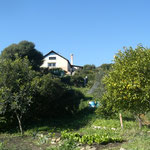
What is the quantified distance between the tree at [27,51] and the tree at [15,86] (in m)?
20.1

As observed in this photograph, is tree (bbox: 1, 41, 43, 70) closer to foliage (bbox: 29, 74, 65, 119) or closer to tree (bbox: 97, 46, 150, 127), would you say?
foliage (bbox: 29, 74, 65, 119)

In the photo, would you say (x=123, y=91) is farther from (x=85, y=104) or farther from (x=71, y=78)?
(x=71, y=78)

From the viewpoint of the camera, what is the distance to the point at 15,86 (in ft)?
46.3

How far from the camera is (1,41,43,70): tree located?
35.0 meters

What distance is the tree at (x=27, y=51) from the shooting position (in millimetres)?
34966

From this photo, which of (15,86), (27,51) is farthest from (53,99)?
(27,51)

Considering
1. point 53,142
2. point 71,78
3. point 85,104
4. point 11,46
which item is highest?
point 11,46

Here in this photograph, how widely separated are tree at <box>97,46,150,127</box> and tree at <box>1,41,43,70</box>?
2474 centimetres

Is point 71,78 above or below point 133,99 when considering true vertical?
above

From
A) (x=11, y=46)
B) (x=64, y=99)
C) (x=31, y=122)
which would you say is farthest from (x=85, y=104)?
(x=11, y=46)

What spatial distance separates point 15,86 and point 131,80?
25.5 feet

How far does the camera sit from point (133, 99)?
1110cm

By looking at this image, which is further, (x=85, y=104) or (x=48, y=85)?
(x=85, y=104)

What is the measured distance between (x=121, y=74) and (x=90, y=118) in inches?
437
